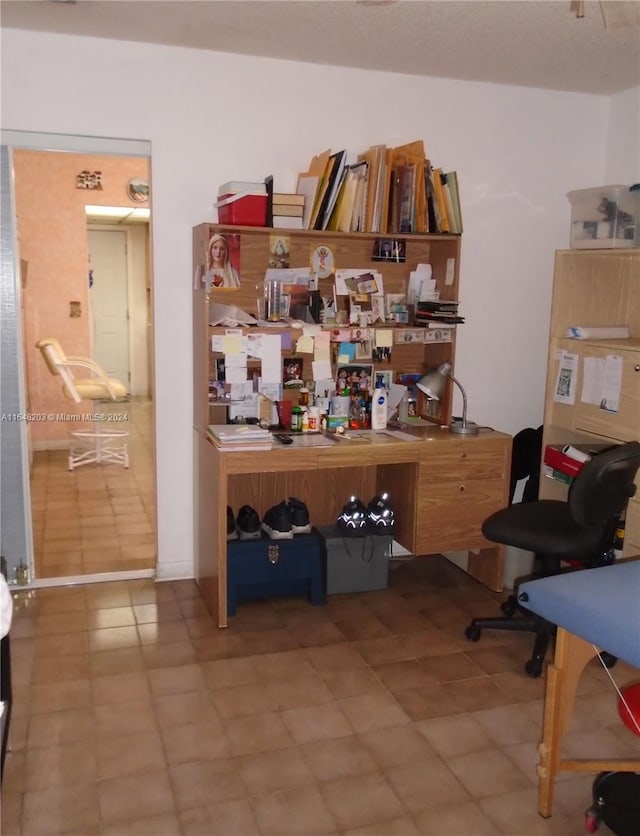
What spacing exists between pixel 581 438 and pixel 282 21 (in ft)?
7.71

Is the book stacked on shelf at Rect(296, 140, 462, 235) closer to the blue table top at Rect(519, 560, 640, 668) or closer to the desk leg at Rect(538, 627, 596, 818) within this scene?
the blue table top at Rect(519, 560, 640, 668)

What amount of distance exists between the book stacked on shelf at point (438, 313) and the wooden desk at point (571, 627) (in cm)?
170

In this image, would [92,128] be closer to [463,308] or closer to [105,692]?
[463,308]

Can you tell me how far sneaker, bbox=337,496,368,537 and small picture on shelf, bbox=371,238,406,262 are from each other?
4.01 ft

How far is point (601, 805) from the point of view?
2117 mm

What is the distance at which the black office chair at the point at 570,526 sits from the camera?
2717 millimetres

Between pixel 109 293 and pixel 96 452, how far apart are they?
3431 millimetres

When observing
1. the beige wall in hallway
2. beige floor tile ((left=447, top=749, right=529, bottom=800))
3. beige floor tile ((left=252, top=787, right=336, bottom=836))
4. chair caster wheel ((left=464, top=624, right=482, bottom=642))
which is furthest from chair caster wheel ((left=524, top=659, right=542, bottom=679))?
the beige wall in hallway

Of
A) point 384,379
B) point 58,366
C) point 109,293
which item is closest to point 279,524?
point 384,379

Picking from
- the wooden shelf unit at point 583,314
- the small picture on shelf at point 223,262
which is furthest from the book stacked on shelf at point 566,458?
the small picture on shelf at point 223,262

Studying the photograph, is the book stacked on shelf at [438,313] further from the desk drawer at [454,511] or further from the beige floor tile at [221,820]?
the beige floor tile at [221,820]

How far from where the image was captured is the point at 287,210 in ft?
11.1

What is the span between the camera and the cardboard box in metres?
3.57

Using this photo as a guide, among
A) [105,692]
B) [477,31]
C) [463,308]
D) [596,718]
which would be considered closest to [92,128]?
[477,31]
